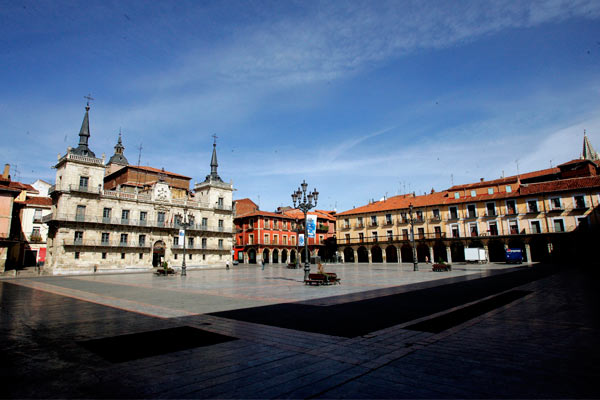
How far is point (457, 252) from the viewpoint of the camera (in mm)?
50094

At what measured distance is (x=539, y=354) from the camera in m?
4.84

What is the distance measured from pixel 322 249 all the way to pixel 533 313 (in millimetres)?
59471

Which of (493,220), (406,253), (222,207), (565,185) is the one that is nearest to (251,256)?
(222,207)

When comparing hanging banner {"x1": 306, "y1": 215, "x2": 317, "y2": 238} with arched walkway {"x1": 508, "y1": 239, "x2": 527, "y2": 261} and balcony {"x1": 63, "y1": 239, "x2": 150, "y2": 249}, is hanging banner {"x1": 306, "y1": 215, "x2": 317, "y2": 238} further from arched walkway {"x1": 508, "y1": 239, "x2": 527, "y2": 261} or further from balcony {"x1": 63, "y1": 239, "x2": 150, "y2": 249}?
arched walkway {"x1": 508, "y1": 239, "x2": 527, "y2": 261}

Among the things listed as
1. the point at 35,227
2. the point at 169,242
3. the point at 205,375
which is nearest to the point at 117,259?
the point at 169,242

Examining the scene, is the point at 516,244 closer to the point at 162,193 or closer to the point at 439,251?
the point at 439,251

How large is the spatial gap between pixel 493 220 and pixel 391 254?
17056 mm

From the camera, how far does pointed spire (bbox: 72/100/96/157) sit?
127 feet

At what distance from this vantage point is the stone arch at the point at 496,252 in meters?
46.4

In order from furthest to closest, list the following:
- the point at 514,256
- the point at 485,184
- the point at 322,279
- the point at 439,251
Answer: the point at 439,251
the point at 485,184
the point at 514,256
the point at 322,279

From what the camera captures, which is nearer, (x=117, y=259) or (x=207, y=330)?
(x=207, y=330)

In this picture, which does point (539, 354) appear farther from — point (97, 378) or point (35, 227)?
point (35, 227)

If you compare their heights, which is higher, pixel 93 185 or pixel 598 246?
pixel 93 185

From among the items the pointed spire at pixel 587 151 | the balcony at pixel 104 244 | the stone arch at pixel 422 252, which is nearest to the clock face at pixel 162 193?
the balcony at pixel 104 244
